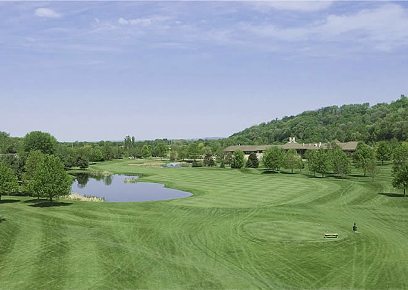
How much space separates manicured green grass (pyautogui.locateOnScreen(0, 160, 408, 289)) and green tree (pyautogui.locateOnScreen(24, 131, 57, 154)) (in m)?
79.8

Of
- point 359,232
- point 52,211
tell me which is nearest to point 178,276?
point 359,232

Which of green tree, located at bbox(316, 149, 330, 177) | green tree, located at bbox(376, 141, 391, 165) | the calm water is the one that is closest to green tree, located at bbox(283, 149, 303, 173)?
green tree, located at bbox(316, 149, 330, 177)

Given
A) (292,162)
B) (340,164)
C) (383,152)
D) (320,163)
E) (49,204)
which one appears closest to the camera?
(49,204)

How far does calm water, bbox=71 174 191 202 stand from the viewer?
3223 inches

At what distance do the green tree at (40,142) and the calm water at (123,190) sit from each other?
30.0m

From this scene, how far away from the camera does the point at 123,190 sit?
3770 inches

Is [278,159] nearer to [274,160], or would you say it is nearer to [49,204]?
[274,160]

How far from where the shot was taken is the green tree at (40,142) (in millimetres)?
144875

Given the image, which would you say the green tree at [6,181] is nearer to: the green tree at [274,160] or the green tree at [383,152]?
the green tree at [274,160]

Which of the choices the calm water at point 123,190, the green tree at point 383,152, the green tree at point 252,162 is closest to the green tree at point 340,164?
the green tree at point 383,152

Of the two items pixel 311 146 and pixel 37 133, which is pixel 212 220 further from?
pixel 311 146

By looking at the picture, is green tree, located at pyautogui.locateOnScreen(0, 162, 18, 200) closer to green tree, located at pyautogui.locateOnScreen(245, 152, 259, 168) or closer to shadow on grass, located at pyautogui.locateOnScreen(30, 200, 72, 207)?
shadow on grass, located at pyautogui.locateOnScreen(30, 200, 72, 207)

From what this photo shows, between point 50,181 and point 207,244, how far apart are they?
3394 centimetres

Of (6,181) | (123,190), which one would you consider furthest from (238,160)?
(6,181)
